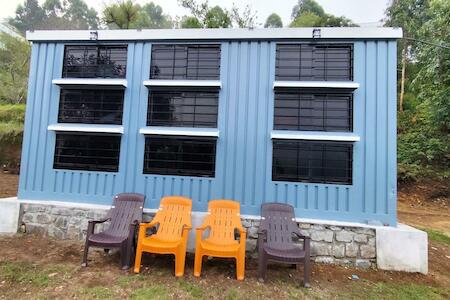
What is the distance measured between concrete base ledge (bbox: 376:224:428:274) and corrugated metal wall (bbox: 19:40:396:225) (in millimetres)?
243

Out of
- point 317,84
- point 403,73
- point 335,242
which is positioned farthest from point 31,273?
point 403,73

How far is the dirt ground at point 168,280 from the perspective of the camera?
10.2 ft

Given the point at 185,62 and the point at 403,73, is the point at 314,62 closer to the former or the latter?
the point at 185,62

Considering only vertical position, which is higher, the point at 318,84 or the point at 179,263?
the point at 318,84

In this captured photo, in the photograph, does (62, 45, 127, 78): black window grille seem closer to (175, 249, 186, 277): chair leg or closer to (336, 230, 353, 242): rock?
(175, 249, 186, 277): chair leg

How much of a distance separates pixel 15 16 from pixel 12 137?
23509mm

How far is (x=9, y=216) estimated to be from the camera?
15.6 ft

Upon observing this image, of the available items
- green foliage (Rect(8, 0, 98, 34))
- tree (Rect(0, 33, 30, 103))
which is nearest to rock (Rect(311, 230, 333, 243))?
tree (Rect(0, 33, 30, 103))

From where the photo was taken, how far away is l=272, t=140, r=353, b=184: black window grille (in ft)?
14.1

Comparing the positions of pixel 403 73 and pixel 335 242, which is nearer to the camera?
pixel 335 242

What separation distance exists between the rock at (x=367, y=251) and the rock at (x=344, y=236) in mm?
208

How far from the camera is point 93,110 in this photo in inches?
195

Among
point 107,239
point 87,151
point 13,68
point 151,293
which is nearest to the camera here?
point 151,293

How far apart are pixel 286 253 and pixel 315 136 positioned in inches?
72.0
